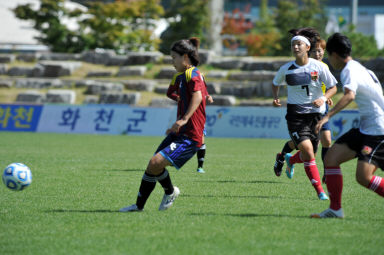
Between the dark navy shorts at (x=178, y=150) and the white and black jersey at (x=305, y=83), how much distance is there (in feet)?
7.07

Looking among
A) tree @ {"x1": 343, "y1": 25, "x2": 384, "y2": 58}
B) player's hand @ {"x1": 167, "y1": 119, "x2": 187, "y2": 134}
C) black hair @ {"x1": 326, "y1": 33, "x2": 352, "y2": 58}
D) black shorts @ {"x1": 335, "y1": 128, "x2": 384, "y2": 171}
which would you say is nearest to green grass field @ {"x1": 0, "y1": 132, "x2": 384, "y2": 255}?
black shorts @ {"x1": 335, "y1": 128, "x2": 384, "y2": 171}

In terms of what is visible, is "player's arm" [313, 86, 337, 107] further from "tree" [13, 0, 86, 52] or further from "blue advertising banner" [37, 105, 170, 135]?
"tree" [13, 0, 86, 52]

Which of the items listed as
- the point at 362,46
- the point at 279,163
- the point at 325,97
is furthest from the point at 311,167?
the point at 362,46

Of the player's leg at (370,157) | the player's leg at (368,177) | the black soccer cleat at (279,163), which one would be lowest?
the black soccer cleat at (279,163)

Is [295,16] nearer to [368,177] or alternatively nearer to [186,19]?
[186,19]

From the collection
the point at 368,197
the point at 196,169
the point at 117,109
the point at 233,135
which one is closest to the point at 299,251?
the point at 368,197

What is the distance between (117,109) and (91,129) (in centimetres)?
136

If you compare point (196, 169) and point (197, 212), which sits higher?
point (197, 212)

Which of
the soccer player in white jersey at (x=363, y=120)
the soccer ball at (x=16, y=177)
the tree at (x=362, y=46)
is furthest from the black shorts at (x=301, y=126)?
the tree at (x=362, y=46)

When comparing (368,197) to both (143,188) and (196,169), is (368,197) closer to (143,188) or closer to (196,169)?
(143,188)

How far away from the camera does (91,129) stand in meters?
23.7

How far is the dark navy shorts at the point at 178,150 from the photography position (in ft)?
21.9

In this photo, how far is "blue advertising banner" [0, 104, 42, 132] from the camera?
→ 24578mm

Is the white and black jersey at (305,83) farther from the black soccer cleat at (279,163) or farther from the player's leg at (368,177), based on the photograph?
the player's leg at (368,177)
